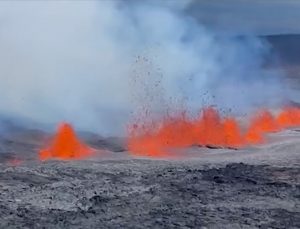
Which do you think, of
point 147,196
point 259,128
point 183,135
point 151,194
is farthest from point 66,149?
point 259,128

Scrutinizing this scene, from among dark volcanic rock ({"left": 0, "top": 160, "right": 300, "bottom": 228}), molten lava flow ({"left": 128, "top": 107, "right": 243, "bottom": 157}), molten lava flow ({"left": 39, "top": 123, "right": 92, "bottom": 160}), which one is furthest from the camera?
molten lava flow ({"left": 128, "top": 107, "right": 243, "bottom": 157})

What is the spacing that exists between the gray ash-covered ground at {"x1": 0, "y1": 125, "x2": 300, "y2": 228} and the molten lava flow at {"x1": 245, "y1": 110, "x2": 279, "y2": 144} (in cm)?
676

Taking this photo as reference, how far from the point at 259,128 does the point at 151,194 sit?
51.2 feet

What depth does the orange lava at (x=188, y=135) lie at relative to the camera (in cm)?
2234

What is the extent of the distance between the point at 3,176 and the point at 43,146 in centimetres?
781

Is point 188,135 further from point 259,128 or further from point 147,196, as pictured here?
point 147,196

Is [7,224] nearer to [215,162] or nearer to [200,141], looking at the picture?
[215,162]

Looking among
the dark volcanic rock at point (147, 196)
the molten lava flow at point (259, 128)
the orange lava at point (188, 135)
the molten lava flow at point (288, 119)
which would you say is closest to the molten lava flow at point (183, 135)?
the orange lava at point (188, 135)

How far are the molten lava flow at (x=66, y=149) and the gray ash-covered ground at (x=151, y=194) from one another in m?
2.87

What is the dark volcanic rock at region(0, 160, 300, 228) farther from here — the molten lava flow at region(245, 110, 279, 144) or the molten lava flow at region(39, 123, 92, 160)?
the molten lava flow at region(245, 110, 279, 144)

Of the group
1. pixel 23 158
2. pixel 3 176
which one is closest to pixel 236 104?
pixel 23 158

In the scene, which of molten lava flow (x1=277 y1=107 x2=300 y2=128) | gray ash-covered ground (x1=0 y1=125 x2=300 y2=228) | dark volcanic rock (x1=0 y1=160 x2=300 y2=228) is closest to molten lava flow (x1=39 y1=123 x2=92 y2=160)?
gray ash-covered ground (x1=0 y1=125 x2=300 y2=228)

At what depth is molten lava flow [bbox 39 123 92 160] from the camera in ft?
65.3

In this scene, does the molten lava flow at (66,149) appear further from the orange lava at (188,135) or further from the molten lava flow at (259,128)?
the molten lava flow at (259,128)
